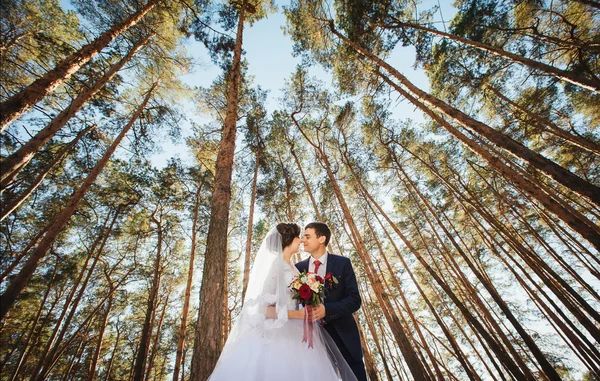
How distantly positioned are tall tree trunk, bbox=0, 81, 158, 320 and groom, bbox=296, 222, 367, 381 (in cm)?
321

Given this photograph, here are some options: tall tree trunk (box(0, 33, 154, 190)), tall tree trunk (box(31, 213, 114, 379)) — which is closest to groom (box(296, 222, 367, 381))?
tall tree trunk (box(0, 33, 154, 190))

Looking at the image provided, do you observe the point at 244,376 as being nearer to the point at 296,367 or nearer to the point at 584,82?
the point at 296,367

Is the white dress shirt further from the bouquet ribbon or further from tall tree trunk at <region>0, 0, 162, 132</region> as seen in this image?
tall tree trunk at <region>0, 0, 162, 132</region>

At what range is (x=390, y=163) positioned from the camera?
11.1 meters

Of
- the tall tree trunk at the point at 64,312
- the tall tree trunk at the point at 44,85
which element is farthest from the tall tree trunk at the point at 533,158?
the tall tree trunk at the point at 64,312

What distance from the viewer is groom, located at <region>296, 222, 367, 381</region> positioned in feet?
6.58

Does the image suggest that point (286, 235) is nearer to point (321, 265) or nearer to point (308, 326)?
point (321, 265)

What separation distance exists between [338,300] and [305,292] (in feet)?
1.85

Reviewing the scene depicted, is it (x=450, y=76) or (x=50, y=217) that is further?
(x=50, y=217)

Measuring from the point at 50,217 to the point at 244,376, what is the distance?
1117 centimetres

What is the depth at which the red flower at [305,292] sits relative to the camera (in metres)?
1.84

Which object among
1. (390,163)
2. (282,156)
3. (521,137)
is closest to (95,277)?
(282,156)

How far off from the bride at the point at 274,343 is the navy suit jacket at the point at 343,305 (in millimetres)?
127

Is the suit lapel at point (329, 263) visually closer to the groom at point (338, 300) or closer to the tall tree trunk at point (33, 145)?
the groom at point (338, 300)
